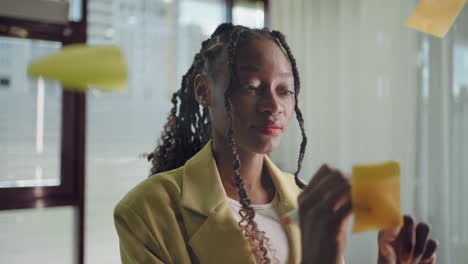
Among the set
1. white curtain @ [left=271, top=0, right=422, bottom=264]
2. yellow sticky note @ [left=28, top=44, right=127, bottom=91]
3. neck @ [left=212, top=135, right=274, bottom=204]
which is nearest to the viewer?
yellow sticky note @ [left=28, top=44, right=127, bottom=91]

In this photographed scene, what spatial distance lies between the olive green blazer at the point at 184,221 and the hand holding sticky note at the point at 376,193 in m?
0.14

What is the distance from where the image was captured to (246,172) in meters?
0.41

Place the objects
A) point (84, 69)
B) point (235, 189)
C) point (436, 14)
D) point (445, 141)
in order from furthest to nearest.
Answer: point (445, 141) < point (235, 189) < point (436, 14) < point (84, 69)

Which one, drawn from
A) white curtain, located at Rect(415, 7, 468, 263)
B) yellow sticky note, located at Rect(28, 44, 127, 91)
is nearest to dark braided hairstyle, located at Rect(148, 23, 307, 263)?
yellow sticky note, located at Rect(28, 44, 127, 91)

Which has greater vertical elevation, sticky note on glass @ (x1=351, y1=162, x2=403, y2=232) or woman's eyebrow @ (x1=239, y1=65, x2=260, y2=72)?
woman's eyebrow @ (x1=239, y1=65, x2=260, y2=72)

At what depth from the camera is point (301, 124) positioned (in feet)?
1.28

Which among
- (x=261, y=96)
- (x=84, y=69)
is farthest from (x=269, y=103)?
(x=84, y=69)

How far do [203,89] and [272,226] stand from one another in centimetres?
17

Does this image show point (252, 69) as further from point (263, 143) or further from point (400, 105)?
point (400, 105)

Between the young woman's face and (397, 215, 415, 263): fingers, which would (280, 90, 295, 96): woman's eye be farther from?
(397, 215, 415, 263): fingers

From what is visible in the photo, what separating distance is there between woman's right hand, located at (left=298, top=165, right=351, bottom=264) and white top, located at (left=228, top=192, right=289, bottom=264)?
0.09 m

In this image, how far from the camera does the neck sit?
0.40 m

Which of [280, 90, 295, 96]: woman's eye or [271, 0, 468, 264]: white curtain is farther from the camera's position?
[271, 0, 468, 264]: white curtain

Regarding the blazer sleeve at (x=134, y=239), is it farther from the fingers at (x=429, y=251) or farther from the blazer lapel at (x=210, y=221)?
the fingers at (x=429, y=251)
